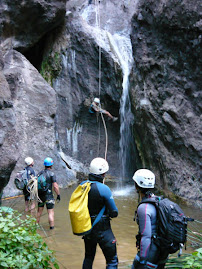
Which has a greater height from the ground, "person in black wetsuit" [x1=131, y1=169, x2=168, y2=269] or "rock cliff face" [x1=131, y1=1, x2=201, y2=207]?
"rock cliff face" [x1=131, y1=1, x2=201, y2=207]

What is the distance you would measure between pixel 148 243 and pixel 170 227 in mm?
257

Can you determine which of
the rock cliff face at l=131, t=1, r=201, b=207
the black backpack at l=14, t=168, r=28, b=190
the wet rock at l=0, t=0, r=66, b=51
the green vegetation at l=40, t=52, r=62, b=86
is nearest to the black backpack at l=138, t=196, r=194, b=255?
the black backpack at l=14, t=168, r=28, b=190

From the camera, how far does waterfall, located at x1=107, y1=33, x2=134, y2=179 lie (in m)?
14.0

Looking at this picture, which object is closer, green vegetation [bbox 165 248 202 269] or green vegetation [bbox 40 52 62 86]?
green vegetation [bbox 165 248 202 269]

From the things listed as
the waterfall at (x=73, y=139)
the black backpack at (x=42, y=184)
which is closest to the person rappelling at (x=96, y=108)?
the waterfall at (x=73, y=139)

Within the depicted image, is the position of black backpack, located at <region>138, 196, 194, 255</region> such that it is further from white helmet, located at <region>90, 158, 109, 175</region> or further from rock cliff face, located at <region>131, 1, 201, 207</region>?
rock cliff face, located at <region>131, 1, 201, 207</region>

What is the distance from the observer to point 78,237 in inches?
232

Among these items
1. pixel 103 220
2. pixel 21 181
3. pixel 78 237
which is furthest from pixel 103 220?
pixel 21 181

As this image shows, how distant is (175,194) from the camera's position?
30.6 feet

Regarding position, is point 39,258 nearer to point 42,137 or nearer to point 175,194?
point 175,194

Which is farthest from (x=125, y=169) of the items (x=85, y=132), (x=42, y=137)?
(x=42, y=137)

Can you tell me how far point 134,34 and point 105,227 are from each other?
353 inches

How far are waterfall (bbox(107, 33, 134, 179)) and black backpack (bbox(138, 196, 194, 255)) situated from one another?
10.9 m

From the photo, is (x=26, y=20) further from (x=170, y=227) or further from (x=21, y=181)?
(x=170, y=227)
